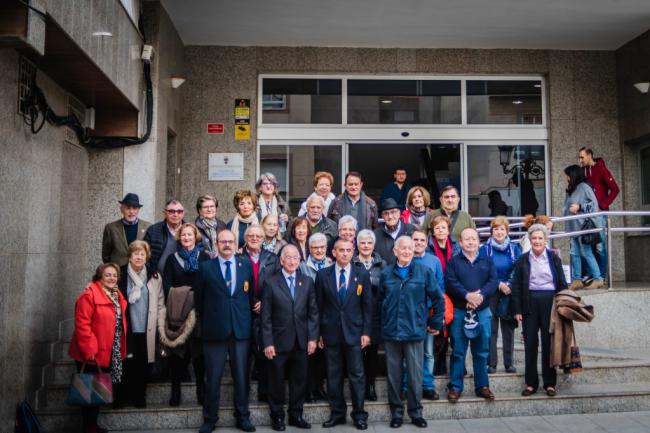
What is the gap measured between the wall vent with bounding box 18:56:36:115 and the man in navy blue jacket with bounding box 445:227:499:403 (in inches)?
179

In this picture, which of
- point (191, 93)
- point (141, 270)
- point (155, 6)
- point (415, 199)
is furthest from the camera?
point (191, 93)

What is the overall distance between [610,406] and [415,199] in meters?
3.00

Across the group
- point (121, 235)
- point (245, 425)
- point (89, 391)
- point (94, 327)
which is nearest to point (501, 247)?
point (245, 425)

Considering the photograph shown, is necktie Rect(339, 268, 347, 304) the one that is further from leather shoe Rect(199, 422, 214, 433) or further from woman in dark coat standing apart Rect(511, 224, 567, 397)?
woman in dark coat standing apart Rect(511, 224, 567, 397)

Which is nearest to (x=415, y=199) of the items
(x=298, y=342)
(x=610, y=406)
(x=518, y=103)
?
→ (x=298, y=342)

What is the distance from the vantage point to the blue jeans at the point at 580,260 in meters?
9.10

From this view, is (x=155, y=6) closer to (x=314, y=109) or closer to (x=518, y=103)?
(x=314, y=109)

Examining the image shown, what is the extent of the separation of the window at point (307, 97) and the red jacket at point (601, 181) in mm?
4389

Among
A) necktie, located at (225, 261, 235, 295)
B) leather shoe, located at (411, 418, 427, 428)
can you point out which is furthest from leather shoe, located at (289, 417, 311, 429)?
necktie, located at (225, 261, 235, 295)

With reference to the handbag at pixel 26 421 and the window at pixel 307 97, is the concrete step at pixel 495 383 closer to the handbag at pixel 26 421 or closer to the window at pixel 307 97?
the handbag at pixel 26 421

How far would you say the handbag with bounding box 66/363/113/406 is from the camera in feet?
19.3

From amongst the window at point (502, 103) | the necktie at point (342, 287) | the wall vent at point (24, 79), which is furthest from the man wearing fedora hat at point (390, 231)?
the window at point (502, 103)

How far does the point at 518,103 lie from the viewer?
1203 cm

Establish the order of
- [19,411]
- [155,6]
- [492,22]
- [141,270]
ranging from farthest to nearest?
[492,22] < [155,6] < [141,270] < [19,411]
